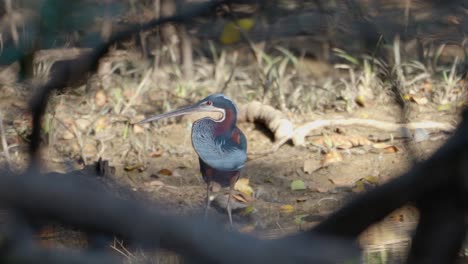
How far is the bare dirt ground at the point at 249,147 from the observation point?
12.9 ft

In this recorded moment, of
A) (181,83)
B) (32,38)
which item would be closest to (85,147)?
(181,83)

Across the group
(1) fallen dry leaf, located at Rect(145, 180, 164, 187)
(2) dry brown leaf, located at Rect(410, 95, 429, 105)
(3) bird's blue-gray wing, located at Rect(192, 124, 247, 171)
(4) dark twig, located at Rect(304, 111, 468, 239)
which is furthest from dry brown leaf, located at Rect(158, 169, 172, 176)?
(4) dark twig, located at Rect(304, 111, 468, 239)

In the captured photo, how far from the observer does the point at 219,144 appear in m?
3.61

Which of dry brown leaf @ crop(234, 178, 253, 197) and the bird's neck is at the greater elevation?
the bird's neck

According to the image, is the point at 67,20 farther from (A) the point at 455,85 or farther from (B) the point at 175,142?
(A) the point at 455,85

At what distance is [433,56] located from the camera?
516 centimetres

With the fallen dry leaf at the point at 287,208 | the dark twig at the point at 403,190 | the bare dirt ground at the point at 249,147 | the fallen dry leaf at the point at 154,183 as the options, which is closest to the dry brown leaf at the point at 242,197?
the bare dirt ground at the point at 249,147

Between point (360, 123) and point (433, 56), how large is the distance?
0.78 metres

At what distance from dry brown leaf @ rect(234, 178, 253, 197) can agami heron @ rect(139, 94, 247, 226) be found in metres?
0.36

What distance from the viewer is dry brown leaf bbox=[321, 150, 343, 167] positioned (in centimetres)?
437

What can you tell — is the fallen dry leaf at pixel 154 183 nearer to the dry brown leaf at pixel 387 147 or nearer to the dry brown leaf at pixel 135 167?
the dry brown leaf at pixel 135 167

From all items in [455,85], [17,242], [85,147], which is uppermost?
[17,242]

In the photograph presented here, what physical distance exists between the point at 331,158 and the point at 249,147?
45 centimetres

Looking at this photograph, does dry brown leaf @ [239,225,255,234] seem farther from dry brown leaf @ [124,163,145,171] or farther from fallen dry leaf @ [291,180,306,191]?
dry brown leaf @ [124,163,145,171]
